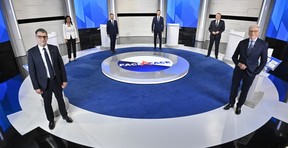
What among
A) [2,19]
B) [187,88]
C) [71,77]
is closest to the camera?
[187,88]

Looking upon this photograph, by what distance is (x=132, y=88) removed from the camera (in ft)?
13.8

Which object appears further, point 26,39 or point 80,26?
point 80,26

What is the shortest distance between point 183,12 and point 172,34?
264 cm

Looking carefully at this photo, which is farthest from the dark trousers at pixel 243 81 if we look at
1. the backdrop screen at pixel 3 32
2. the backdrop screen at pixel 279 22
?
the backdrop screen at pixel 3 32

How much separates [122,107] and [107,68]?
1.99 m

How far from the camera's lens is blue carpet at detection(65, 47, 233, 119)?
3.35 meters

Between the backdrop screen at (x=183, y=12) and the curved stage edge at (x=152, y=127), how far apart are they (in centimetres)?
685

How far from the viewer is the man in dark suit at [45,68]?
7.71ft

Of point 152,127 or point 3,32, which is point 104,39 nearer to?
point 3,32

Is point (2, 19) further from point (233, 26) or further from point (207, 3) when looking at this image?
point (233, 26)

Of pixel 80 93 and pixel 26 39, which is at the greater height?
pixel 26 39

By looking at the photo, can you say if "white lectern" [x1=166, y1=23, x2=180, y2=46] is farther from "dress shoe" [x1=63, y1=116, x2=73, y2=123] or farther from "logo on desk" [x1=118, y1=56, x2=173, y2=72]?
"dress shoe" [x1=63, y1=116, x2=73, y2=123]

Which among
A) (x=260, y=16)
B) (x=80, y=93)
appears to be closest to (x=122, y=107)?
(x=80, y=93)

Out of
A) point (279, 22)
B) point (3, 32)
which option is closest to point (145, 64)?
point (3, 32)
